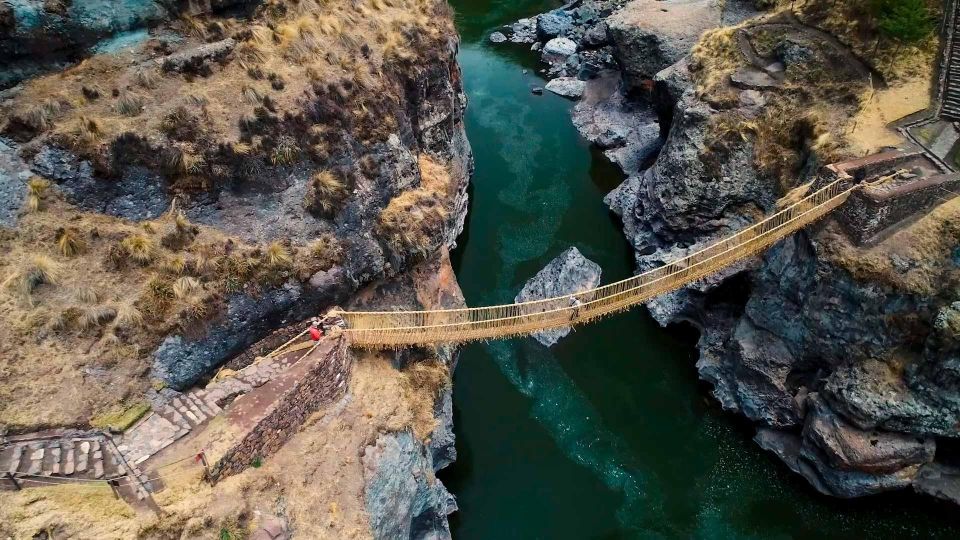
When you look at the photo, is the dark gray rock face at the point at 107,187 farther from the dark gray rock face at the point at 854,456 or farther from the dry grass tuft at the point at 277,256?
the dark gray rock face at the point at 854,456

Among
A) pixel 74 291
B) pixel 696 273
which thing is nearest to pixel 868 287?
pixel 696 273

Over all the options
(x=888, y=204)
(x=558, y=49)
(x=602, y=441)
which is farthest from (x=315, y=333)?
(x=558, y=49)

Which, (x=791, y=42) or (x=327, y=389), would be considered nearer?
(x=327, y=389)

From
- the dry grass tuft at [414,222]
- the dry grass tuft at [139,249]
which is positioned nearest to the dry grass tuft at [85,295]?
the dry grass tuft at [139,249]

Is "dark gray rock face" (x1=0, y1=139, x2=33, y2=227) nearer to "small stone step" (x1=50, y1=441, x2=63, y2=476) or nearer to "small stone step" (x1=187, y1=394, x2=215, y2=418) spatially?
"small stone step" (x1=50, y1=441, x2=63, y2=476)

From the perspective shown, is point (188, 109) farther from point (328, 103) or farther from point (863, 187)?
point (863, 187)

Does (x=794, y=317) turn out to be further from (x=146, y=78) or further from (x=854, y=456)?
(x=146, y=78)
